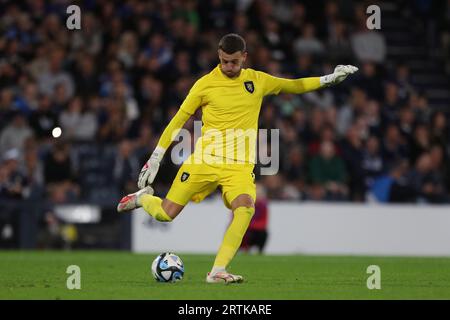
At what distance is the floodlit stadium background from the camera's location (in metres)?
19.8

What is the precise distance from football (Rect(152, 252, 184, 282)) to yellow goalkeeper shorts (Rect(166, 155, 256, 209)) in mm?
623

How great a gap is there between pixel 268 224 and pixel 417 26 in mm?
9060

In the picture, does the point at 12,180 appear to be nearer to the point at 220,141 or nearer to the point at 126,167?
the point at 126,167

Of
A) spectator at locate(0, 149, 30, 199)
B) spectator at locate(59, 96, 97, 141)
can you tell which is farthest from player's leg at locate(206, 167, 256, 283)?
spectator at locate(59, 96, 97, 141)

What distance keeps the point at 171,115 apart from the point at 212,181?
954 centimetres

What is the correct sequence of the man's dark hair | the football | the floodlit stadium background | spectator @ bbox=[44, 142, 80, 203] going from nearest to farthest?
1. the man's dark hair
2. the football
3. spectator @ bbox=[44, 142, 80, 203]
4. the floodlit stadium background

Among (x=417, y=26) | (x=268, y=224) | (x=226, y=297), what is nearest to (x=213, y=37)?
(x=268, y=224)

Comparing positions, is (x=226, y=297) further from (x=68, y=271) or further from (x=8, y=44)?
(x=8, y=44)

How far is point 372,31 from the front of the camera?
81.5 feet

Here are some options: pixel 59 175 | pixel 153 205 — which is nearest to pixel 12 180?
pixel 59 175

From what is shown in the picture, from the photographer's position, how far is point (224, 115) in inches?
460

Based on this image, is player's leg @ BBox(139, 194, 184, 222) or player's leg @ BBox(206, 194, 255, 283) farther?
player's leg @ BBox(139, 194, 184, 222)

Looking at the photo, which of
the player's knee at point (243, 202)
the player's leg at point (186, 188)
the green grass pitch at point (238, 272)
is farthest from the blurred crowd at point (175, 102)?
the player's knee at point (243, 202)
